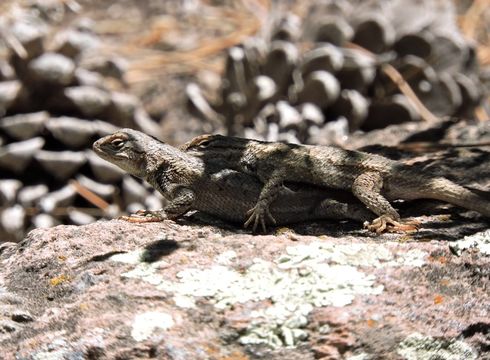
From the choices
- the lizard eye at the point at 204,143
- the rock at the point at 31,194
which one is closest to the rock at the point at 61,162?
the rock at the point at 31,194

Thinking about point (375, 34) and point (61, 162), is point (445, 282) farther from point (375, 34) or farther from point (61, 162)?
point (375, 34)

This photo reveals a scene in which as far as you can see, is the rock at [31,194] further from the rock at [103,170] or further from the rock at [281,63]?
the rock at [281,63]

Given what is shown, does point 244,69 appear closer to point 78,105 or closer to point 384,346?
point 78,105

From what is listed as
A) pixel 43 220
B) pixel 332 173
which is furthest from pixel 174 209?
pixel 43 220

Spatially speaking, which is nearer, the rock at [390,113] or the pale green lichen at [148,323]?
the pale green lichen at [148,323]

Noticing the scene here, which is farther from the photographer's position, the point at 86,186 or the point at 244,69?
the point at 244,69

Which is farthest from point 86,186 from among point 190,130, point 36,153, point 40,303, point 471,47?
point 471,47
